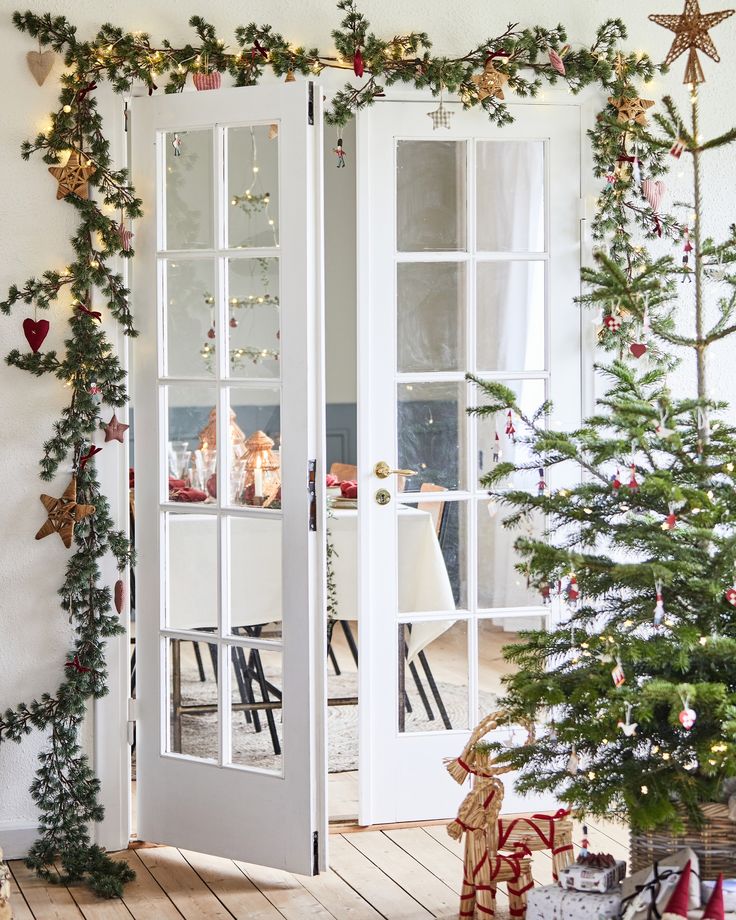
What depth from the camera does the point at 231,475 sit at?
3.47 meters

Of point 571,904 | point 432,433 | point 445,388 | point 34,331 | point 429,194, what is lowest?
point 571,904

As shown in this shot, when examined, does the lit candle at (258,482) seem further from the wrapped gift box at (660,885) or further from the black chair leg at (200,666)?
the wrapped gift box at (660,885)

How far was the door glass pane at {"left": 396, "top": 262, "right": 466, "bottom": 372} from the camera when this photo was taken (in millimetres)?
3740

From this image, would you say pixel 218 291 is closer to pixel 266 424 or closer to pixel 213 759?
pixel 266 424

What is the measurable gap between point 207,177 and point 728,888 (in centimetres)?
234

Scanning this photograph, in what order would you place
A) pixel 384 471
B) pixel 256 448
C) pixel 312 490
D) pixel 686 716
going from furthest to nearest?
pixel 384 471, pixel 256 448, pixel 312 490, pixel 686 716

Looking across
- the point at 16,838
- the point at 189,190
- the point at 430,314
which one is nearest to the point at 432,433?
the point at 430,314

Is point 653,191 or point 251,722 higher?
point 653,191

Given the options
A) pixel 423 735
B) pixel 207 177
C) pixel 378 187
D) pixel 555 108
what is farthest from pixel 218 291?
pixel 423 735

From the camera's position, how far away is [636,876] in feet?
8.57

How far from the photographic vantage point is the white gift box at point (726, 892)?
247 cm

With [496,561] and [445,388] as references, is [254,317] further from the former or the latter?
[496,561]

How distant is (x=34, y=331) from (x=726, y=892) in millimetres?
2380

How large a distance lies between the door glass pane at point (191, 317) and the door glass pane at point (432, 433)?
652 mm
